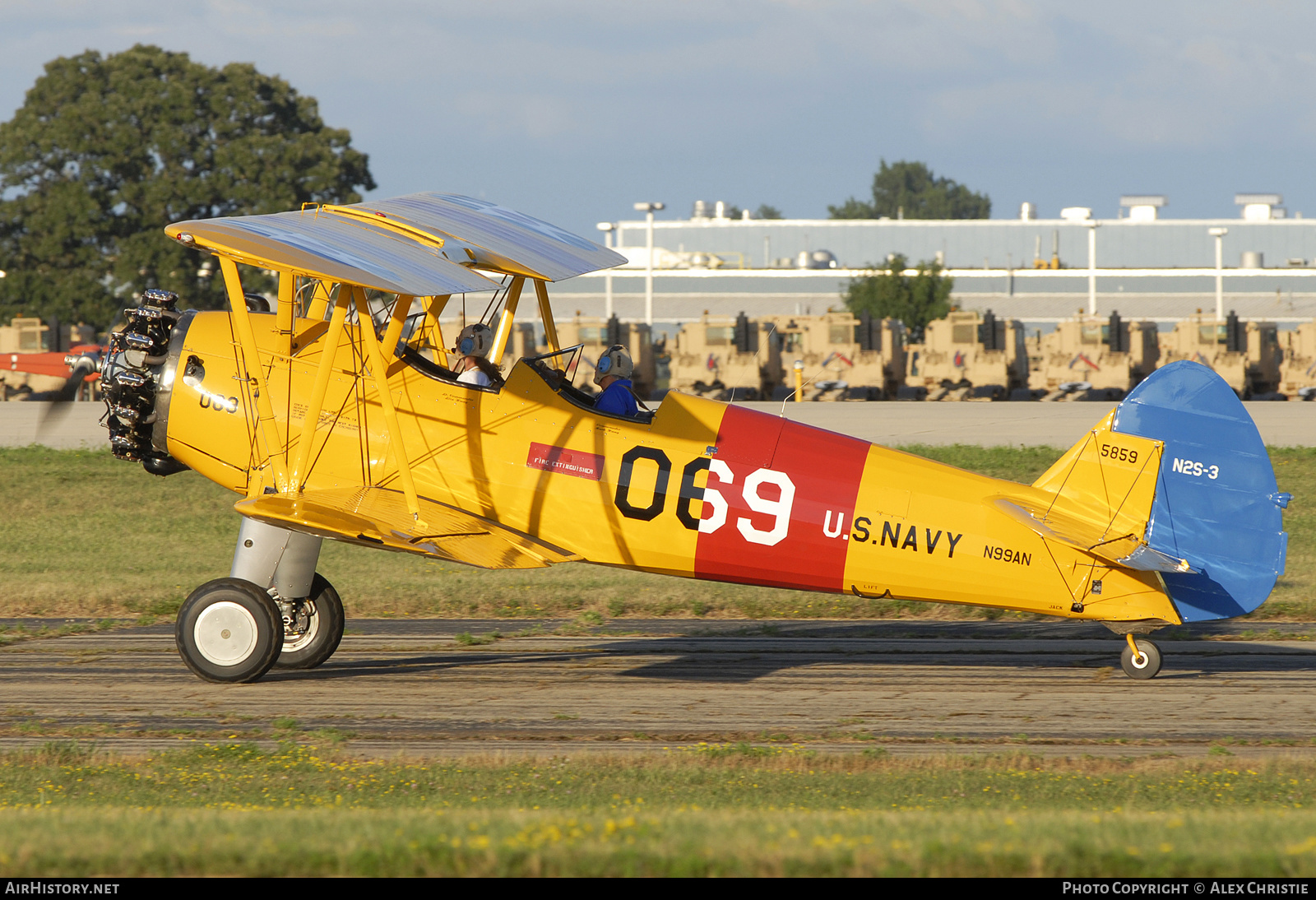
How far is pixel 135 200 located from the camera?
189 ft

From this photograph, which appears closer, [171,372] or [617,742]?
[617,742]

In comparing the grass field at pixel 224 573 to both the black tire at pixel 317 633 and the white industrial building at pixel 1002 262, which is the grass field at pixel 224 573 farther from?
the white industrial building at pixel 1002 262

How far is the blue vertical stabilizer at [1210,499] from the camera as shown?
9.47 metres

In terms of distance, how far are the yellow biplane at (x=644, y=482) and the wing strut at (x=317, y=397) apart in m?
0.03

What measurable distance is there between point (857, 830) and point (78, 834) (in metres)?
3.09

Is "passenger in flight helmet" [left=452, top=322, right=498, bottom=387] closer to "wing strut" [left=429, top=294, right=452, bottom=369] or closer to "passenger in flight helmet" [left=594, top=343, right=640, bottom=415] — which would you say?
"wing strut" [left=429, top=294, right=452, bottom=369]

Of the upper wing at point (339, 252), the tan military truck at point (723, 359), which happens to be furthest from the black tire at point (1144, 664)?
the tan military truck at point (723, 359)

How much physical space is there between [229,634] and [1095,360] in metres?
35.0

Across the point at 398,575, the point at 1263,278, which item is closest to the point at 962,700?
the point at 398,575

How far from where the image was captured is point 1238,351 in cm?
4044

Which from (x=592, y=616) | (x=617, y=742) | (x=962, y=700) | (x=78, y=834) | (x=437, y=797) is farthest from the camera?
(x=592, y=616)

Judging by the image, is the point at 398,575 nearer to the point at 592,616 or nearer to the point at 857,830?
the point at 592,616

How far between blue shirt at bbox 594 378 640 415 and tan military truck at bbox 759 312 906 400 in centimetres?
3021

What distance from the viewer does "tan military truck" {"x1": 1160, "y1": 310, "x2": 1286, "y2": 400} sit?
40.0 metres
